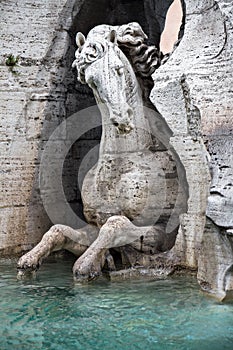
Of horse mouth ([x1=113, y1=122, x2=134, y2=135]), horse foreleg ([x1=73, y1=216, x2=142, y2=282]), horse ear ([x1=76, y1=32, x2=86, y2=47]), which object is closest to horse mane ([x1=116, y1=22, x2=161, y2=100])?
horse ear ([x1=76, y1=32, x2=86, y2=47])

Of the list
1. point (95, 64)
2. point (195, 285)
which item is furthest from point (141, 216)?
point (95, 64)

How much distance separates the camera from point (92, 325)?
13.2 feet

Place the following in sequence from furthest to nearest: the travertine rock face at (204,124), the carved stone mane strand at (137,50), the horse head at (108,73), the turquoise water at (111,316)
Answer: the carved stone mane strand at (137,50)
the horse head at (108,73)
the travertine rock face at (204,124)
the turquoise water at (111,316)

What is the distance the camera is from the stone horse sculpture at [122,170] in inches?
199

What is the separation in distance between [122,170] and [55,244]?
2.48 feet

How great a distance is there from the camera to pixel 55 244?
16.8ft

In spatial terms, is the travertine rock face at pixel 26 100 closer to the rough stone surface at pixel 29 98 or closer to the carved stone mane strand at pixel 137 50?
the rough stone surface at pixel 29 98

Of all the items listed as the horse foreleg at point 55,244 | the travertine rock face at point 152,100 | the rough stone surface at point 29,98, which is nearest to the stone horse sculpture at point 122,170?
the horse foreleg at point 55,244

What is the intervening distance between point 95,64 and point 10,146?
128cm

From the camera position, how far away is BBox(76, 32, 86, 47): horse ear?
5.25 m

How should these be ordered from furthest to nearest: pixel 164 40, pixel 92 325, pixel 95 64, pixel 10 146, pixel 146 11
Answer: pixel 164 40
pixel 146 11
pixel 10 146
pixel 95 64
pixel 92 325

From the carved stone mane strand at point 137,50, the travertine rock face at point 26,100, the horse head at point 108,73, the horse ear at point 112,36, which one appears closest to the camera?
the horse head at point 108,73

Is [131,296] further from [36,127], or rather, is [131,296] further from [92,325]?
[36,127]

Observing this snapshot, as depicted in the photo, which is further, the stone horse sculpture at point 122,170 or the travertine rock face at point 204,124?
the stone horse sculpture at point 122,170
